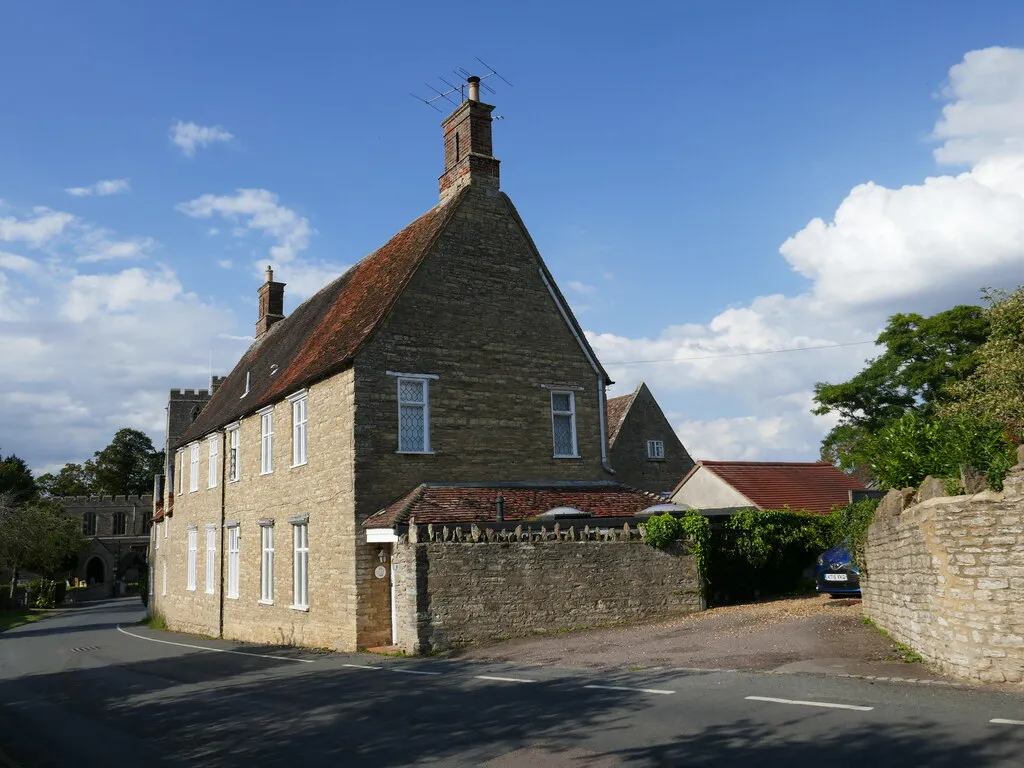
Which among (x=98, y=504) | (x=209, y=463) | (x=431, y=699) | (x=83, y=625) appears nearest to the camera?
(x=431, y=699)

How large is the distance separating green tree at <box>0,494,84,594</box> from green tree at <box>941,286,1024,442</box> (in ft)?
177

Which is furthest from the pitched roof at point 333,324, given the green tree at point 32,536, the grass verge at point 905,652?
the green tree at point 32,536

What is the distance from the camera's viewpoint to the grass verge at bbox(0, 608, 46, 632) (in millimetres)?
42312

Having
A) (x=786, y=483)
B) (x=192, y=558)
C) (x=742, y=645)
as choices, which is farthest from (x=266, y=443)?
(x=786, y=483)

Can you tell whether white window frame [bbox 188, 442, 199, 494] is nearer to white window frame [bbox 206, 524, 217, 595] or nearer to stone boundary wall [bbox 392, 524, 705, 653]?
white window frame [bbox 206, 524, 217, 595]

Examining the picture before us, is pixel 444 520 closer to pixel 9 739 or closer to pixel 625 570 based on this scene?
pixel 625 570

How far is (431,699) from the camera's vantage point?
11578 mm

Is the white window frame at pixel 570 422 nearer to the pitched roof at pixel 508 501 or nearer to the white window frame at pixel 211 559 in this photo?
the pitched roof at pixel 508 501

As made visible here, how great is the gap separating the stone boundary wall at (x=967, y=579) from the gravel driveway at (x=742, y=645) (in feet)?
1.89

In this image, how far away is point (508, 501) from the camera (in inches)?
810

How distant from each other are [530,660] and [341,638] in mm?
6194

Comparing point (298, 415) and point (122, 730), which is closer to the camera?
point (122, 730)

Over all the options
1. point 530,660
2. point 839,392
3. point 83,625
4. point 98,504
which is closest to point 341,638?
point 530,660

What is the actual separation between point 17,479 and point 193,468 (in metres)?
50.3
